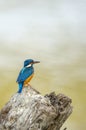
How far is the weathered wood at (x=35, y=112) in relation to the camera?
16891 millimetres

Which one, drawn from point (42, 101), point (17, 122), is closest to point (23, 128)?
point (17, 122)

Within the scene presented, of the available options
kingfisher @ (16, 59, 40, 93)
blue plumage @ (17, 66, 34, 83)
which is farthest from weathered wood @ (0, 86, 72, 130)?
blue plumage @ (17, 66, 34, 83)

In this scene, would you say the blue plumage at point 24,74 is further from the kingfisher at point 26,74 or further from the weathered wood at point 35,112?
the weathered wood at point 35,112

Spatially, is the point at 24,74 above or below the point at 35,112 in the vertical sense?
above

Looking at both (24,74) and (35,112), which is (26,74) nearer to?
(24,74)

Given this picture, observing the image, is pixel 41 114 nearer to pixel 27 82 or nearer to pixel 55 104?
pixel 55 104

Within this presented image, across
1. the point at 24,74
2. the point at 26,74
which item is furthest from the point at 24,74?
the point at 26,74

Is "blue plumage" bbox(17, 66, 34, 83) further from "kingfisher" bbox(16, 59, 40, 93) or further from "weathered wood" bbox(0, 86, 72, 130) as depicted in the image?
"weathered wood" bbox(0, 86, 72, 130)

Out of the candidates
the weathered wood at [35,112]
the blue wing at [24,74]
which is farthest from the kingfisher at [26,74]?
the weathered wood at [35,112]

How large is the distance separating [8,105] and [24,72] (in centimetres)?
255

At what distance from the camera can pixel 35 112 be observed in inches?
667

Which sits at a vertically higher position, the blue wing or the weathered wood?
the blue wing

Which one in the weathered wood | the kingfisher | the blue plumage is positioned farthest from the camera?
the blue plumage

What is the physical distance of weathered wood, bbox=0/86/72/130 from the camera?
55.4ft
